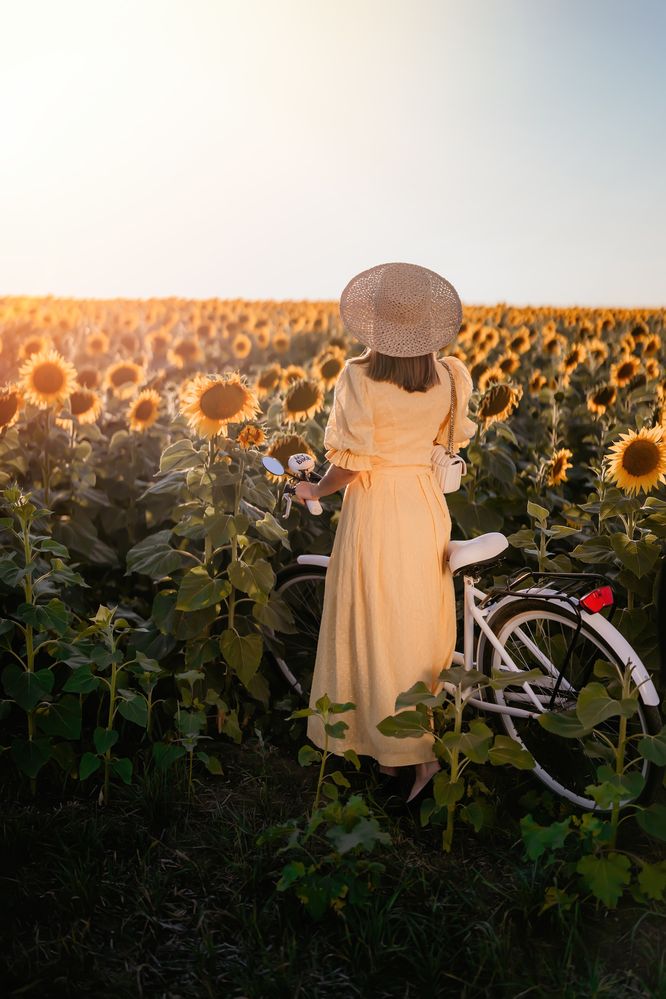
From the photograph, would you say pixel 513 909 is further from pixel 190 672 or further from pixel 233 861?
pixel 190 672

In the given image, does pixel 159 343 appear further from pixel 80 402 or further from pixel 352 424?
pixel 352 424

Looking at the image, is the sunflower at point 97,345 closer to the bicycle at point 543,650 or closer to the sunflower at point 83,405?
the sunflower at point 83,405

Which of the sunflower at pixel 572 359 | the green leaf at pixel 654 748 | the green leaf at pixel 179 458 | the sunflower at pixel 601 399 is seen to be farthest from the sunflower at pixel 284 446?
the sunflower at pixel 572 359

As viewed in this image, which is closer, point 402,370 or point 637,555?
point 402,370

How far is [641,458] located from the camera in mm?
4273

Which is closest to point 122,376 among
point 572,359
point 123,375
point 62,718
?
point 123,375

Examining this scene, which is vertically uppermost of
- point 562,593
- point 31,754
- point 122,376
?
point 122,376

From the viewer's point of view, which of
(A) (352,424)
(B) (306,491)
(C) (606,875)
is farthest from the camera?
(B) (306,491)

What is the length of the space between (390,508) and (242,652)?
90cm

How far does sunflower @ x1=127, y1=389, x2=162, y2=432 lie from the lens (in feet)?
20.2

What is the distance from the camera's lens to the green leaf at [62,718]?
3.74 m

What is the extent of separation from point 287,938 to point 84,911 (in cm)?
64


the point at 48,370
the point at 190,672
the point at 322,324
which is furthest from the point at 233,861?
the point at 322,324

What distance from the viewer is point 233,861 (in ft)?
11.0
